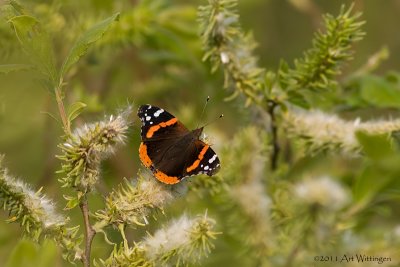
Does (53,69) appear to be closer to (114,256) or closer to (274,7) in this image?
(114,256)

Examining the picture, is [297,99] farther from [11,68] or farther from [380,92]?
[11,68]

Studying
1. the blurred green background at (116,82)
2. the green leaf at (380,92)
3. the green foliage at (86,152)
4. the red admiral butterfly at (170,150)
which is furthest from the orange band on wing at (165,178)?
the green leaf at (380,92)

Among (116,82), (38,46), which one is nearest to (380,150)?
(38,46)

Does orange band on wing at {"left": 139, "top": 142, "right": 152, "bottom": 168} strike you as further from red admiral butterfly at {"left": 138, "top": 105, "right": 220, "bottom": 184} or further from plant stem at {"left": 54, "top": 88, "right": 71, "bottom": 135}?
plant stem at {"left": 54, "top": 88, "right": 71, "bottom": 135}

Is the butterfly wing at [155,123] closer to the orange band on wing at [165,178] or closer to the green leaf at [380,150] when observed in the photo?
the orange band on wing at [165,178]

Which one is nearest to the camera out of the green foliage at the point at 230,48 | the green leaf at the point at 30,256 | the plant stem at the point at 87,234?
the green leaf at the point at 30,256

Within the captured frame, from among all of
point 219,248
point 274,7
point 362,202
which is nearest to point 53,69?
point 362,202

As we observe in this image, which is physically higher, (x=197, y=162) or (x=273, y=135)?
(x=273, y=135)

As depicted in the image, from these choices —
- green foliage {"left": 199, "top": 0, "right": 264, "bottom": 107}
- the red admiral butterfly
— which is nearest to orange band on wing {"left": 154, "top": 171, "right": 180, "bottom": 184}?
the red admiral butterfly
